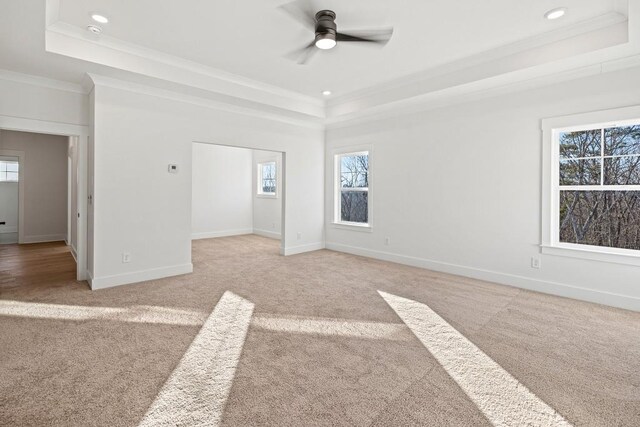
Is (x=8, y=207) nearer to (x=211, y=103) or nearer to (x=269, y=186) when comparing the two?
(x=269, y=186)

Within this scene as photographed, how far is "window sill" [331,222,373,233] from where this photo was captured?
19.7 feet

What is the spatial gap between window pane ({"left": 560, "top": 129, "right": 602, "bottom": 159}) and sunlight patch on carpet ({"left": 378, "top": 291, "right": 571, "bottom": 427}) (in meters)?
2.67

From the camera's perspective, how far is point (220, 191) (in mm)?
8672

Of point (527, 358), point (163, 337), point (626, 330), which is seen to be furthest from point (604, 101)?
point (163, 337)

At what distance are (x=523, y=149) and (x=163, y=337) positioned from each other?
4.56m

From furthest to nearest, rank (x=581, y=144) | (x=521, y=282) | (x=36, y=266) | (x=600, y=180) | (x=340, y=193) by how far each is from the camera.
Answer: (x=340, y=193) → (x=36, y=266) → (x=521, y=282) → (x=581, y=144) → (x=600, y=180)

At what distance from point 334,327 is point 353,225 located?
11.5 feet

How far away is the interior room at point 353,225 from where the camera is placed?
2.02 m

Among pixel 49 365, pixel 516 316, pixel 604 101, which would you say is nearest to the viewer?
pixel 49 365

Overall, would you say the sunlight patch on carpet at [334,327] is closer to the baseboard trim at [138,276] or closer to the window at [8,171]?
the baseboard trim at [138,276]

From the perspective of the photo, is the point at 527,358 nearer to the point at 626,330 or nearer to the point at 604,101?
the point at 626,330

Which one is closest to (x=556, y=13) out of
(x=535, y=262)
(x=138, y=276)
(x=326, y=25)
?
(x=326, y=25)

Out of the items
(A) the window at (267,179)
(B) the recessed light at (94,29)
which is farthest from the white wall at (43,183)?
(B) the recessed light at (94,29)

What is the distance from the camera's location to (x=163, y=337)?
2.67m
